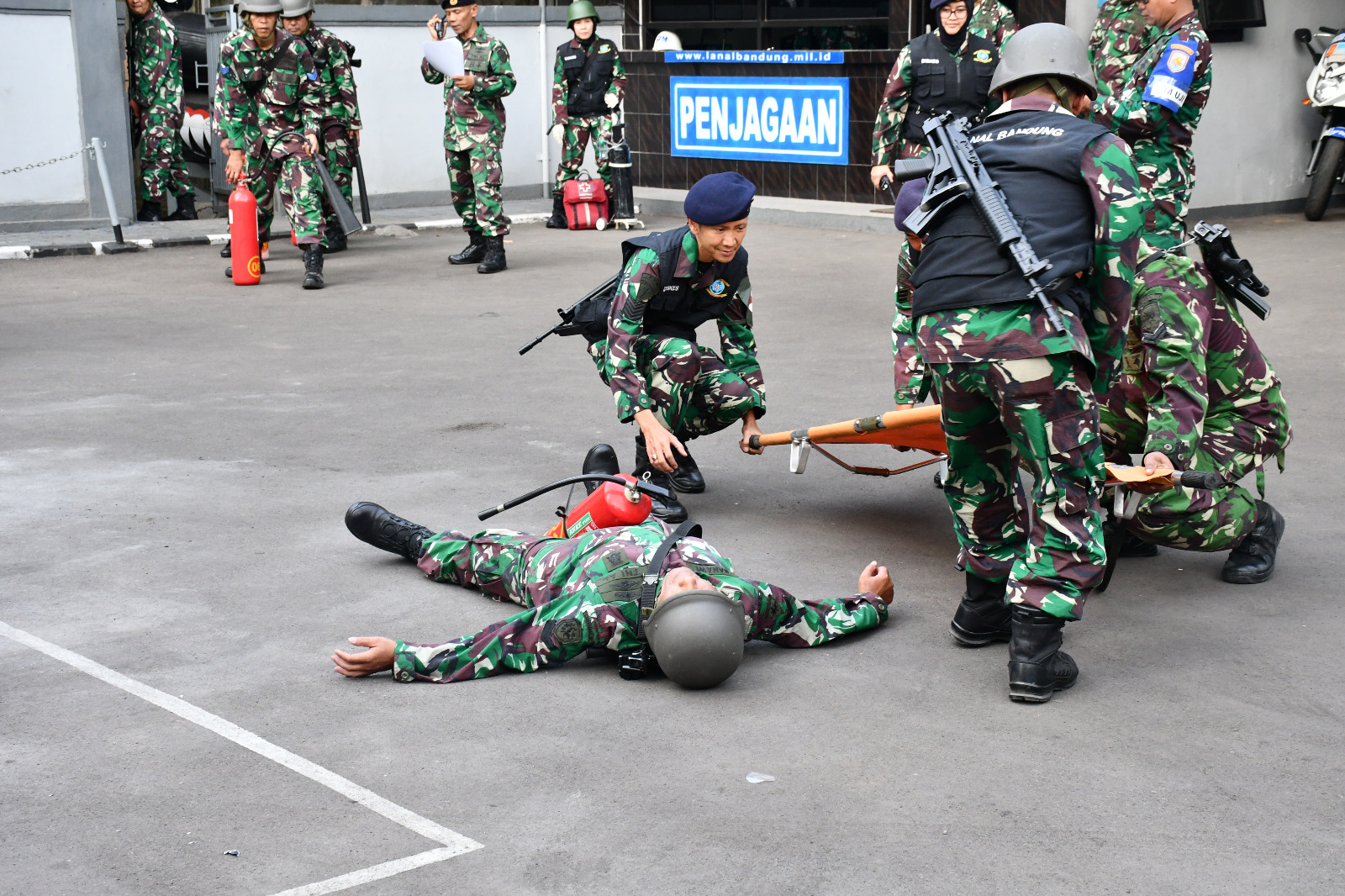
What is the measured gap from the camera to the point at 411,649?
3.93m

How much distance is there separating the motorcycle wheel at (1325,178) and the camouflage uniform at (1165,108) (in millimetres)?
7160

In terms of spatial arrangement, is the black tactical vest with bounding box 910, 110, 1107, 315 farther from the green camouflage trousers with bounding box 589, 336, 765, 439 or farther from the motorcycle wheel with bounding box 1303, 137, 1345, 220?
the motorcycle wheel with bounding box 1303, 137, 1345, 220

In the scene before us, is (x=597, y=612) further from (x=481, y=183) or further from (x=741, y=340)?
(x=481, y=183)

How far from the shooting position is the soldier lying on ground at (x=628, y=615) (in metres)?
3.76

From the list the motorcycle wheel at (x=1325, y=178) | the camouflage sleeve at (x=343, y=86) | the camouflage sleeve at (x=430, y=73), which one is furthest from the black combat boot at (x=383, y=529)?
the motorcycle wheel at (x=1325, y=178)

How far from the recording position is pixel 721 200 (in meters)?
5.14

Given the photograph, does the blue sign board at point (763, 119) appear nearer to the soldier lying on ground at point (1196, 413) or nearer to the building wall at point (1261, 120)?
the building wall at point (1261, 120)

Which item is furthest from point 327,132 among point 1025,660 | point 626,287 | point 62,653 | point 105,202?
point 1025,660

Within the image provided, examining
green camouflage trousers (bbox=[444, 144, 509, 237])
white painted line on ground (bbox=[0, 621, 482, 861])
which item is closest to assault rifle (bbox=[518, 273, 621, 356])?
white painted line on ground (bbox=[0, 621, 482, 861])

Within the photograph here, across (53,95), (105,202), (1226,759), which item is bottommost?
(1226,759)

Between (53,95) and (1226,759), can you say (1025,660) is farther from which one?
(53,95)

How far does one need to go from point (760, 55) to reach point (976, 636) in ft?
38.8

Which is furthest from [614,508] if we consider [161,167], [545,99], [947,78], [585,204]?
[545,99]

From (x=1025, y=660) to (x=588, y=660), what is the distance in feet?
4.12
